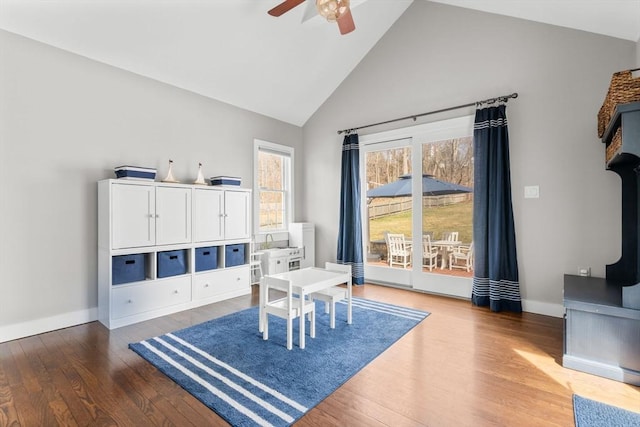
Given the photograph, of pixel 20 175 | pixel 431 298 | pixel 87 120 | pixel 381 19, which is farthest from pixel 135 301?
pixel 381 19

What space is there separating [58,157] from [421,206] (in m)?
4.23

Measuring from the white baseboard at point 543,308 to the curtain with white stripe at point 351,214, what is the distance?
7.04ft

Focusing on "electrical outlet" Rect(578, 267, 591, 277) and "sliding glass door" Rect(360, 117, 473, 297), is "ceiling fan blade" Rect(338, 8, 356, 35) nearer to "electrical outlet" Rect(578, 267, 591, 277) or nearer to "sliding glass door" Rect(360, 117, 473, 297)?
"sliding glass door" Rect(360, 117, 473, 297)

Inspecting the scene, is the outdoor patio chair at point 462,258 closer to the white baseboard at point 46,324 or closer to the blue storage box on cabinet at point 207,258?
the blue storage box on cabinet at point 207,258

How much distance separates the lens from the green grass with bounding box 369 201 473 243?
13.2 ft

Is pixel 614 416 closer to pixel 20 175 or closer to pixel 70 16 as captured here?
pixel 20 175

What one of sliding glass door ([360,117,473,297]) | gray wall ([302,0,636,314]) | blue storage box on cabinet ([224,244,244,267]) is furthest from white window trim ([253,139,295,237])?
gray wall ([302,0,636,314])

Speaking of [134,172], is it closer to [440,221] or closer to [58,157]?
[58,157]

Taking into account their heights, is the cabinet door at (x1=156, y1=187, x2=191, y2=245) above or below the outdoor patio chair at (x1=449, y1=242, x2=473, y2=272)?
above

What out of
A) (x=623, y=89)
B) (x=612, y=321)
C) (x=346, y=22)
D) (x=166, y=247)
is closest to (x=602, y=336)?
(x=612, y=321)

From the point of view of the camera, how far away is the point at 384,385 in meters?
2.09

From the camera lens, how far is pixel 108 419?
175cm

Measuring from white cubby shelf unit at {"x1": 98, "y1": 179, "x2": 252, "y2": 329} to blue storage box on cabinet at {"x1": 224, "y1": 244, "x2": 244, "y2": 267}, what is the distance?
1 centimetres

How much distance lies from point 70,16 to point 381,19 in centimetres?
363
